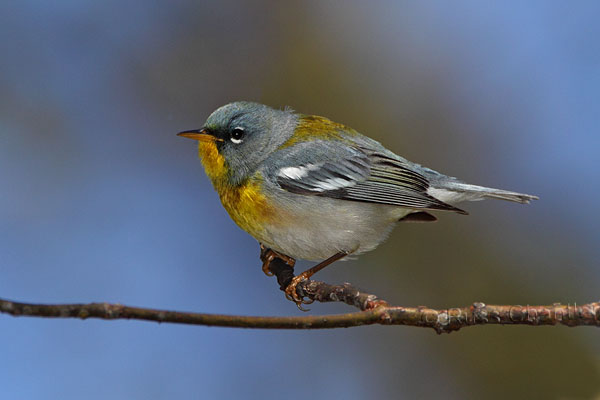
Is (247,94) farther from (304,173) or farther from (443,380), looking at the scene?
(443,380)

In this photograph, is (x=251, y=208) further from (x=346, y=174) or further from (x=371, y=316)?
(x=371, y=316)

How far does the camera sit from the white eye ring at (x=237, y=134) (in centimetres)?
395

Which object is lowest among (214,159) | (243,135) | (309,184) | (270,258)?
(270,258)

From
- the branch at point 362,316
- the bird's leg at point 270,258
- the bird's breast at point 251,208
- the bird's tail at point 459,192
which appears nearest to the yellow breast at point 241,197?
the bird's breast at point 251,208

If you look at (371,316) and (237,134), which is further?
(237,134)

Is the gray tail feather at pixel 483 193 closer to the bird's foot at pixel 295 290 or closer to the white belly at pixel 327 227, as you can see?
the white belly at pixel 327 227

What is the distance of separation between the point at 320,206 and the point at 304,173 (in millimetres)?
230

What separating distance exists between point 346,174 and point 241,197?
64 cm

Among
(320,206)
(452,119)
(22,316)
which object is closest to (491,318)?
(22,316)

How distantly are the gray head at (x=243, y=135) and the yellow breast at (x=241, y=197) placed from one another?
0.05 metres

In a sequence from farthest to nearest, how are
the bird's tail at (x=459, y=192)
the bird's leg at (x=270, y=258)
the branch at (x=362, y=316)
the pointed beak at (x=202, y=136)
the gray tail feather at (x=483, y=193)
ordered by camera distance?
1. the bird's leg at (x=270, y=258)
2. the pointed beak at (x=202, y=136)
3. the bird's tail at (x=459, y=192)
4. the gray tail feather at (x=483, y=193)
5. the branch at (x=362, y=316)

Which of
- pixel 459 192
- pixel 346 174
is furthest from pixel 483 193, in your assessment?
pixel 346 174

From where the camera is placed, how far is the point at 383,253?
531 centimetres

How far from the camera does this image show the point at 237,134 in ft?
13.0
